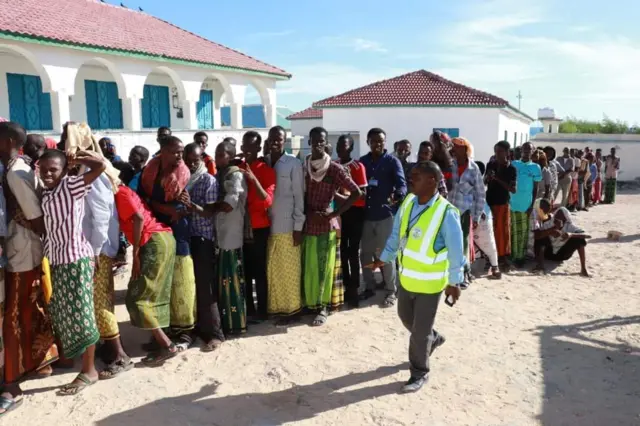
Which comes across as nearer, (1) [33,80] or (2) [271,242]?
(2) [271,242]

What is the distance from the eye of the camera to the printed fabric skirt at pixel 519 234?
7.17 metres

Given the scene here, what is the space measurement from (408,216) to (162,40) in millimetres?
12026

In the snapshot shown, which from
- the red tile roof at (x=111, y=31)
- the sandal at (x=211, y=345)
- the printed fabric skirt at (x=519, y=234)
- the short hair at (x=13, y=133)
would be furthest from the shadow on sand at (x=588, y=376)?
the red tile roof at (x=111, y=31)

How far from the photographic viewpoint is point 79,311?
11.6 ft

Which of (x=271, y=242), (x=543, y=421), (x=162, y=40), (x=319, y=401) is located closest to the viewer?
(x=543, y=421)

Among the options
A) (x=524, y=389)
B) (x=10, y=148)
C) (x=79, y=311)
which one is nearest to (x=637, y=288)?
(x=524, y=389)

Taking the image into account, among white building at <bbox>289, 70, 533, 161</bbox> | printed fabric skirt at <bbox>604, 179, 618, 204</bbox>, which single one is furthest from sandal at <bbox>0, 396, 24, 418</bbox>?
white building at <bbox>289, 70, 533, 161</bbox>

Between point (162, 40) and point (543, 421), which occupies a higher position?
point (162, 40)

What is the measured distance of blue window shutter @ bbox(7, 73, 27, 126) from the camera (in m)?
11.0

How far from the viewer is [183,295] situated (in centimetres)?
426

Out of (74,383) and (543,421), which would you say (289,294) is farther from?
(543,421)

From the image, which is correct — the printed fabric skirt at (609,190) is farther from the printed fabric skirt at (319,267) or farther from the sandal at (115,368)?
the sandal at (115,368)

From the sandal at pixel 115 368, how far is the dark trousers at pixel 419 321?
2105 mm

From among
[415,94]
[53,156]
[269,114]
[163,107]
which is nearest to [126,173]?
[53,156]
